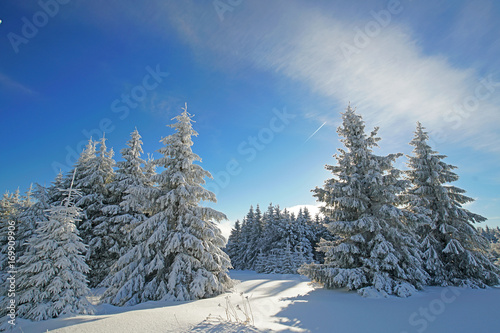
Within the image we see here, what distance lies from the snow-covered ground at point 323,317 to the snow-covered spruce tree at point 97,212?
33.1 ft

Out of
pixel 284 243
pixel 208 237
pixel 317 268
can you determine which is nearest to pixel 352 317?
pixel 317 268

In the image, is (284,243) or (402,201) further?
(284,243)

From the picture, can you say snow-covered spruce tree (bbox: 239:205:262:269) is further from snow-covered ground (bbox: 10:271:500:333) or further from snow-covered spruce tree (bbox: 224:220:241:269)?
snow-covered ground (bbox: 10:271:500:333)

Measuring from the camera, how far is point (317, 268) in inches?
462

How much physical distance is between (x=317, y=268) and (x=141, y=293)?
8473mm

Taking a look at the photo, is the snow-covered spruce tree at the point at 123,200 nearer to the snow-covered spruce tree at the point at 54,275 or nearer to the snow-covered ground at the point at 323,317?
the snow-covered spruce tree at the point at 54,275

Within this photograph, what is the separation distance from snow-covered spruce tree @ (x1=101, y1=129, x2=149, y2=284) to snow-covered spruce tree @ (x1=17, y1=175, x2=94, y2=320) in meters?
8.11

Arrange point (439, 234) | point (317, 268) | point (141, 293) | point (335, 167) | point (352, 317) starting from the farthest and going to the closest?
point (439, 234)
point (335, 167)
point (317, 268)
point (141, 293)
point (352, 317)

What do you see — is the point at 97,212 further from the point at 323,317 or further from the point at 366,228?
the point at 366,228

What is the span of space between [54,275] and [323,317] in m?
8.49

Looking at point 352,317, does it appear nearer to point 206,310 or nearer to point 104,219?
point 206,310

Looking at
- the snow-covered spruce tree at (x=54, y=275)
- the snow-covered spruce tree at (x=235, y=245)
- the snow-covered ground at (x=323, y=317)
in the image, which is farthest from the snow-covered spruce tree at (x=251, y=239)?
the snow-covered spruce tree at (x=54, y=275)

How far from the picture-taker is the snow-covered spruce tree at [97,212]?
16078mm

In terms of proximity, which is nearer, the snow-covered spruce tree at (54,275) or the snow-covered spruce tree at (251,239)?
the snow-covered spruce tree at (54,275)
